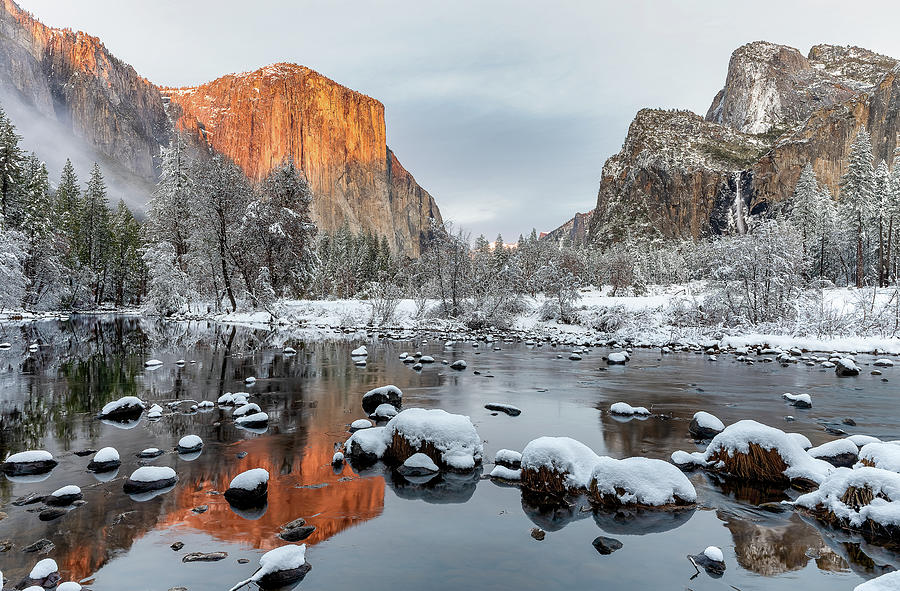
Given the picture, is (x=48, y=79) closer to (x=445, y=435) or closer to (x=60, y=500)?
(x=60, y=500)

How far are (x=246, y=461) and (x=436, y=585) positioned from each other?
163 inches

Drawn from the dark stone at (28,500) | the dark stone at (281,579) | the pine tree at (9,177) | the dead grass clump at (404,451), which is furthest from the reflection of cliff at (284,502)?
the pine tree at (9,177)

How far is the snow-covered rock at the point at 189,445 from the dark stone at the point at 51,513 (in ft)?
7.05

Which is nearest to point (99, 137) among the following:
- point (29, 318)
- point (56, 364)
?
point (29, 318)

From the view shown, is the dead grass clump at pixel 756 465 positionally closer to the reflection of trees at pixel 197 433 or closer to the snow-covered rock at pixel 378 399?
the reflection of trees at pixel 197 433

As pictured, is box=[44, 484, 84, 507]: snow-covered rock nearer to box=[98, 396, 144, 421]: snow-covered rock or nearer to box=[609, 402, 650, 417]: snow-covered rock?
box=[98, 396, 144, 421]: snow-covered rock

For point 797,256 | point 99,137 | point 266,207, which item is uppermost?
point 99,137

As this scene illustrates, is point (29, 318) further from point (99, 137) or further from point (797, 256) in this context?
point (99, 137)

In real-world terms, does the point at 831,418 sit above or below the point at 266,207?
below

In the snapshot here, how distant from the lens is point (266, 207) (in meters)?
41.4

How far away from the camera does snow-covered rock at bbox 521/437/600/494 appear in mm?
6223

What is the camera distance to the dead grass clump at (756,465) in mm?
6551

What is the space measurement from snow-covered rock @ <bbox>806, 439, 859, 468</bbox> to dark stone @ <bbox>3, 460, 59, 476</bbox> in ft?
37.0

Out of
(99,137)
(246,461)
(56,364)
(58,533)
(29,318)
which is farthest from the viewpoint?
(99,137)
